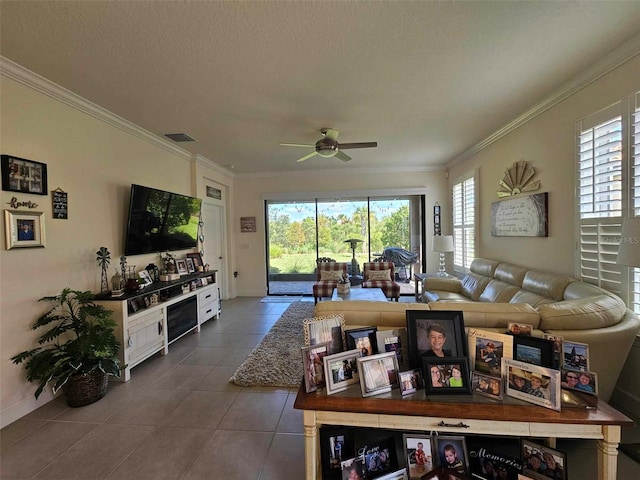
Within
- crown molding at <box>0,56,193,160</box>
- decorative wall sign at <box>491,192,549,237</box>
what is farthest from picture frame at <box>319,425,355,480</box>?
crown molding at <box>0,56,193,160</box>

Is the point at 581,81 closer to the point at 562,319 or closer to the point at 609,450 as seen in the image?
the point at 562,319

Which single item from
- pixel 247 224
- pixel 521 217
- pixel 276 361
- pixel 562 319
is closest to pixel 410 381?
pixel 562 319

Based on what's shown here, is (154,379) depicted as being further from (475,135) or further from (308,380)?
(475,135)

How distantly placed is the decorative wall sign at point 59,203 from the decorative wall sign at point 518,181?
4.92m

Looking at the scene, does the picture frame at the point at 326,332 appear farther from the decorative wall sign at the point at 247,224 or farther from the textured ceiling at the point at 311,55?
the decorative wall sign at the point at 247,224

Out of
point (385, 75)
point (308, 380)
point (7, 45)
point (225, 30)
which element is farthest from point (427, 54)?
point (7, 45)

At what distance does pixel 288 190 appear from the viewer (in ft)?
20.7

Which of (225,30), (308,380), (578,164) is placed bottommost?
(308,380)

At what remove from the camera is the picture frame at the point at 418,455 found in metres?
1.39

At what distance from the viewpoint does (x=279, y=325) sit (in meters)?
4.24

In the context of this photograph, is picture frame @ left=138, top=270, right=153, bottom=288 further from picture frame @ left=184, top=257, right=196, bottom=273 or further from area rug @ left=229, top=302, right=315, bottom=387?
area rug @ left=229, top=302, right=315, bottom=387

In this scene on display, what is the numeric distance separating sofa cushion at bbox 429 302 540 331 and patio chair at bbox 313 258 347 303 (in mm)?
3664

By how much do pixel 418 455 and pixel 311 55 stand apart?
265cm

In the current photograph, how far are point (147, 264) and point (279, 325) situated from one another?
2.04 metres
